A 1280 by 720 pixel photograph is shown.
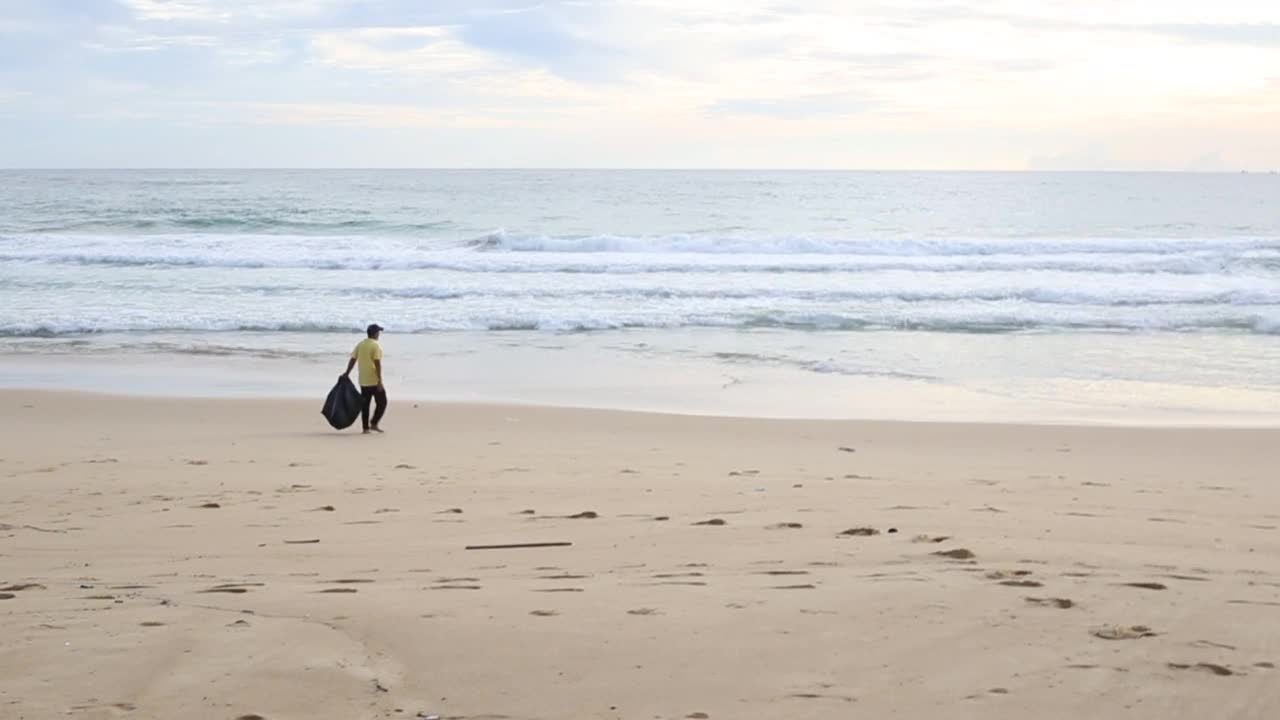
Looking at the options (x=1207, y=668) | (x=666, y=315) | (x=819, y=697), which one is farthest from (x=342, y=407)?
(x=666, y=315)

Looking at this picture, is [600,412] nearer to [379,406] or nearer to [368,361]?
[379,406]

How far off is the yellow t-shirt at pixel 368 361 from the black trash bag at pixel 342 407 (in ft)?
0.98

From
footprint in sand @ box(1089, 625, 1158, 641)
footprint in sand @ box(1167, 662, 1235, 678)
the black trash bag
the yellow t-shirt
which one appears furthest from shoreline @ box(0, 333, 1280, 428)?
footprint in sand @ box(1167, 662, 1235, 678)

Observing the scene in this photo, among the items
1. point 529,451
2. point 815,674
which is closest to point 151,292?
point 529,451

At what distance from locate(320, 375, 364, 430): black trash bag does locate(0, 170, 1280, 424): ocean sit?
2.31 metres

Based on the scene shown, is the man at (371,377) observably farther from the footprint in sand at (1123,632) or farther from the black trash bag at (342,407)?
the footprint in sand at (1123,632)

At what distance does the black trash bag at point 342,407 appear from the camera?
1056cm

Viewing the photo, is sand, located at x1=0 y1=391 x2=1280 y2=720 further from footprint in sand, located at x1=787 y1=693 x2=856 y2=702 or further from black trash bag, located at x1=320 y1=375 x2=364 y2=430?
black trash bag, located at x1=320 y1=375 x2=364 y2=430

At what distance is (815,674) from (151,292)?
22338mm

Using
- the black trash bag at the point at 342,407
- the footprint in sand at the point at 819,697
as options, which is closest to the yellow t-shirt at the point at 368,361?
the black trash bag at the point at 342,407

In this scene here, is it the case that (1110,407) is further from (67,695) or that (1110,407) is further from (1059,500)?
(67,695)

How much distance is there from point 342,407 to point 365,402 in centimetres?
23

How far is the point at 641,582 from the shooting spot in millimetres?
5105

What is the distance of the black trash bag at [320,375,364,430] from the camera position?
1056 centimetres
